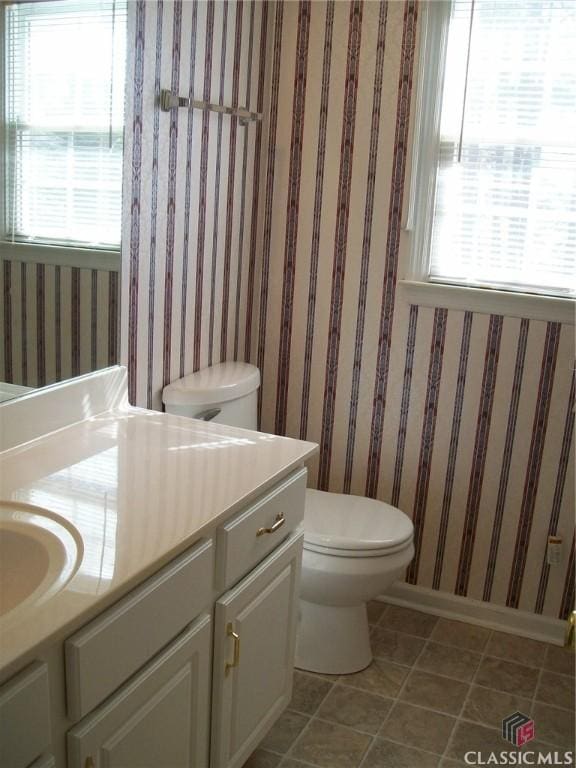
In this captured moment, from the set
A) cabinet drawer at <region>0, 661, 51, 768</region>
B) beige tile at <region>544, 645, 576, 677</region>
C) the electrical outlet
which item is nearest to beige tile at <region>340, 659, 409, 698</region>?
beige tile at <region>544, 645, 576, 677</region>

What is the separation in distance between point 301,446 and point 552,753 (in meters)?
1.10

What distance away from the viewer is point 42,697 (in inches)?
44.8

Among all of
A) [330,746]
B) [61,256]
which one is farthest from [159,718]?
[61,256]

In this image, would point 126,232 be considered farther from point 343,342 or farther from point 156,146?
point 343,342

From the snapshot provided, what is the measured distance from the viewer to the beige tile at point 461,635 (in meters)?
2.72

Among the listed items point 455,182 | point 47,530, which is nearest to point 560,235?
point 455,182

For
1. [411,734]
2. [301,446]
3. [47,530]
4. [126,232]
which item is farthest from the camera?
[411,734]

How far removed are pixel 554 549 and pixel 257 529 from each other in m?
1.35

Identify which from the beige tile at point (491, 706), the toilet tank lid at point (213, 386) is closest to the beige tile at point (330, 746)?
the beige tile at point (491, 706)

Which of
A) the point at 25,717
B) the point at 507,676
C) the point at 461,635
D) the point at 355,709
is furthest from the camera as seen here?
the point at 461,635

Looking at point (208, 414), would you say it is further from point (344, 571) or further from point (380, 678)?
A: point (380, 678)

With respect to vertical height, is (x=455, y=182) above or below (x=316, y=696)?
above

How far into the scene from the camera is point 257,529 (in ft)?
5.62

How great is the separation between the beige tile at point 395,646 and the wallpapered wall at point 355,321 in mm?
245
